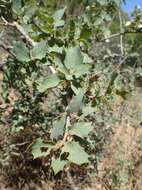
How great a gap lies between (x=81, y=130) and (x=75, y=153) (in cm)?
6

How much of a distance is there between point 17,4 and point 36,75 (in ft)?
4.66

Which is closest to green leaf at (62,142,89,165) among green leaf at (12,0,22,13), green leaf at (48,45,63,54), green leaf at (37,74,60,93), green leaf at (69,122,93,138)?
green leaf at (69,122,93,138)

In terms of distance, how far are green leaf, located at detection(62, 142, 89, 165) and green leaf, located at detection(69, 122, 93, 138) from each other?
0.02m

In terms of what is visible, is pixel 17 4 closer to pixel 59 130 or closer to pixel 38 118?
pixel 59 130

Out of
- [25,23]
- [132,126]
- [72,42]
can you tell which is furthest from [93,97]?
[132,126]

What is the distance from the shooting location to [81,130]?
1.01m

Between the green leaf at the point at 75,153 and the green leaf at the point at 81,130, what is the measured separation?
2cm

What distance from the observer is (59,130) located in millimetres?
1013

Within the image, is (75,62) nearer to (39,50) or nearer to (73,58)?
(73,58)

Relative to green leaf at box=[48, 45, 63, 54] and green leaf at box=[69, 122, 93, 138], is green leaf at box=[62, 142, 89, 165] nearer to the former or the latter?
green leaf at box=[69, 122, 93, 138]

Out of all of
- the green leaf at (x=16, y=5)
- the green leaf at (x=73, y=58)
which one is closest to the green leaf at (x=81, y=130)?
the green leaf at (x=73, y=58)

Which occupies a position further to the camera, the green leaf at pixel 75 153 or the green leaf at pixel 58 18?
the green leaf at pixel 58 18

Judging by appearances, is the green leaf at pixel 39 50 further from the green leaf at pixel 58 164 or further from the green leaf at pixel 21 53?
the green leaf at pixel 58 164

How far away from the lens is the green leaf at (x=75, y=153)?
943 millimetres
